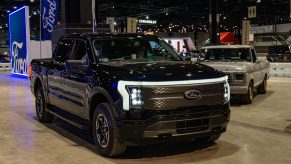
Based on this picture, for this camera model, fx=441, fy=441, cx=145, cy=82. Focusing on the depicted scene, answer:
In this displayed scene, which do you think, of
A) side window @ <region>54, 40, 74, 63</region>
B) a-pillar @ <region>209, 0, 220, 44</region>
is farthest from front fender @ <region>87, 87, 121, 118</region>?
a-pillar @ <region>209, 0, 220, 44</region>

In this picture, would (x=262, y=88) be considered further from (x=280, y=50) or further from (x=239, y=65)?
(x=280, y=50)

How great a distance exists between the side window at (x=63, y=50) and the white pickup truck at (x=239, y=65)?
4.61 m

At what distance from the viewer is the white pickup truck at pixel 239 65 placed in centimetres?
1143

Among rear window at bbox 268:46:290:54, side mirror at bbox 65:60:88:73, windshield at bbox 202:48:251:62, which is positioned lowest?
side mirror at bbox 65:60:88:73

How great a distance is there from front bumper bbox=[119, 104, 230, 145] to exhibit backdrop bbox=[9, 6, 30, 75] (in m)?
16.8

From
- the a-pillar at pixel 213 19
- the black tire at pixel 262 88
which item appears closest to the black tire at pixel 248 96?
the black tire at pixel 262 88

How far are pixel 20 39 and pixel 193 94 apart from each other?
18.4 metres

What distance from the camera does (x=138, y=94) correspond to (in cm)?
579

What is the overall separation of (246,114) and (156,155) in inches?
175

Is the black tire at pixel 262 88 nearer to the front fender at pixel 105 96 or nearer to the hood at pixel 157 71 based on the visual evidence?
the hood at pixel 157 71

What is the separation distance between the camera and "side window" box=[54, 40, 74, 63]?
800 centimetres

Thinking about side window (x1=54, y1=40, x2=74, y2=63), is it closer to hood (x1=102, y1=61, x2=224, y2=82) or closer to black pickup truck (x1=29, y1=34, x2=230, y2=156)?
black pickup truck (x1=29, y1=34, x2=230, y2=156)

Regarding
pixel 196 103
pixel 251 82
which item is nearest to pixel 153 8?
pixel 251 82

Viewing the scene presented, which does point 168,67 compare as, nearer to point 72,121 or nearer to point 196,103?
point 196,103
